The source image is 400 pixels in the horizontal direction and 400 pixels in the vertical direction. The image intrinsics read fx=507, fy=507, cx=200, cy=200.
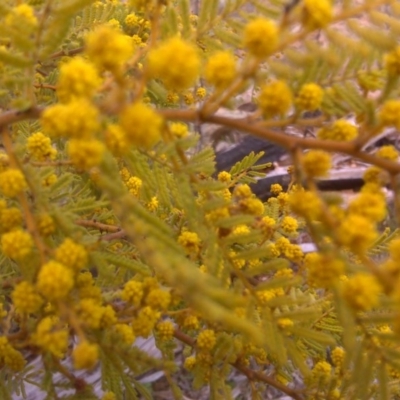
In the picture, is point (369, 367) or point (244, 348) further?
point (244, 348)

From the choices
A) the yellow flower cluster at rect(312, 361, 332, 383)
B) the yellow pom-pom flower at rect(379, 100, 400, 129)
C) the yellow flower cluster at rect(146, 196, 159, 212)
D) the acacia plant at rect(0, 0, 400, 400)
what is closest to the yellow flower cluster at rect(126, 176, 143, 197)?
the yellow flower cluster at rect(146, 196, 159, 212)

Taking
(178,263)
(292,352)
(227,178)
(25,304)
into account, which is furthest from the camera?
(227,178)

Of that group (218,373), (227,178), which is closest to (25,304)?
(218,373)

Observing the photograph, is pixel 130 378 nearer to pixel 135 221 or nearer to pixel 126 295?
pixel 126 295

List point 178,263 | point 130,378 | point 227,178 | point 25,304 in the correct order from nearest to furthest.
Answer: point 178,263 < point 25,304 < point 130,378 < point 227,178

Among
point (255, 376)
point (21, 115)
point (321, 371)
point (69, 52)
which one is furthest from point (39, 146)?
point (321, 371)

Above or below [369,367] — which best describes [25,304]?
above
